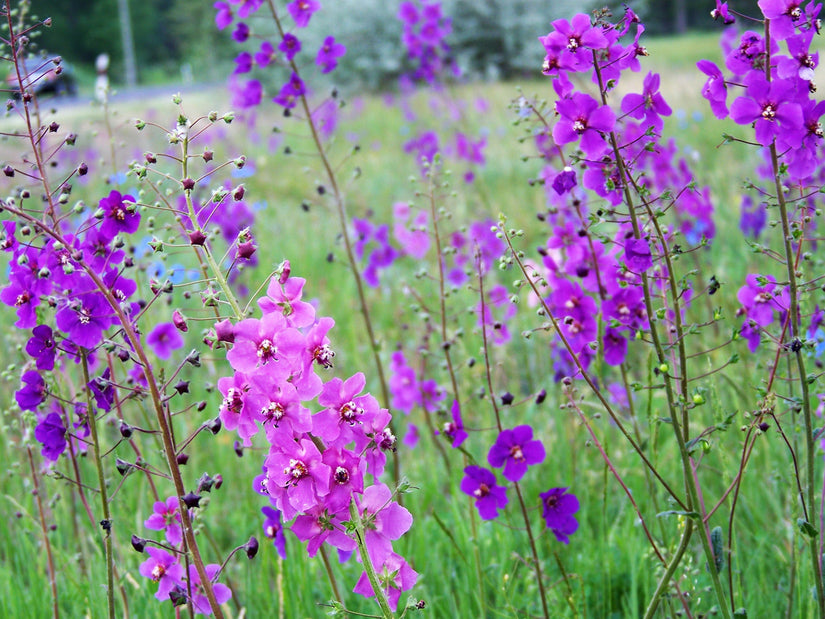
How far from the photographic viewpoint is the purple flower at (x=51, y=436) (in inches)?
66.6

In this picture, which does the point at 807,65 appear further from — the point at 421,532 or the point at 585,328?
the point at 421,532

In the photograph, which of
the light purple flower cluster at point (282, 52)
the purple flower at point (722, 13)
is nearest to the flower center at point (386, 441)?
the purple flower at point (722, 13)

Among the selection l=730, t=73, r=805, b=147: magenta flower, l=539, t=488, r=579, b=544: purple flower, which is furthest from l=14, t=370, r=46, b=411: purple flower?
l=730, t=73, r=805, b=147: magenta flower

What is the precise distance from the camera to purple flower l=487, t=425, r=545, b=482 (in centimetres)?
203

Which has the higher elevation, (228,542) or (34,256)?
(34,256)

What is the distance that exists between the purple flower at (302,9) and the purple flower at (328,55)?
14 cm

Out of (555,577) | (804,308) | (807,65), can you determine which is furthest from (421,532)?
(807,65)

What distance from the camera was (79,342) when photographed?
5.13 feet

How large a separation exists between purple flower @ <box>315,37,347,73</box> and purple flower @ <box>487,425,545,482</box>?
163cm

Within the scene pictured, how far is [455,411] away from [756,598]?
38.0 inches

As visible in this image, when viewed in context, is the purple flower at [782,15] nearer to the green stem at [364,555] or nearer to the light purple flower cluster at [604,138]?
the light purple flower cluster at [604,138]

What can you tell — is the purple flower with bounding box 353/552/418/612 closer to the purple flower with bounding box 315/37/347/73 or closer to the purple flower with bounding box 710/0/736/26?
the purple flower with bounding box 710/0/736/26

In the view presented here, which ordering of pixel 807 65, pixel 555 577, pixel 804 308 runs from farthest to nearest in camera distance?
pixel 555 577 → pixel 804 308 → pixel 807 65

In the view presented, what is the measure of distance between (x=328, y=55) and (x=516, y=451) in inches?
69.2
